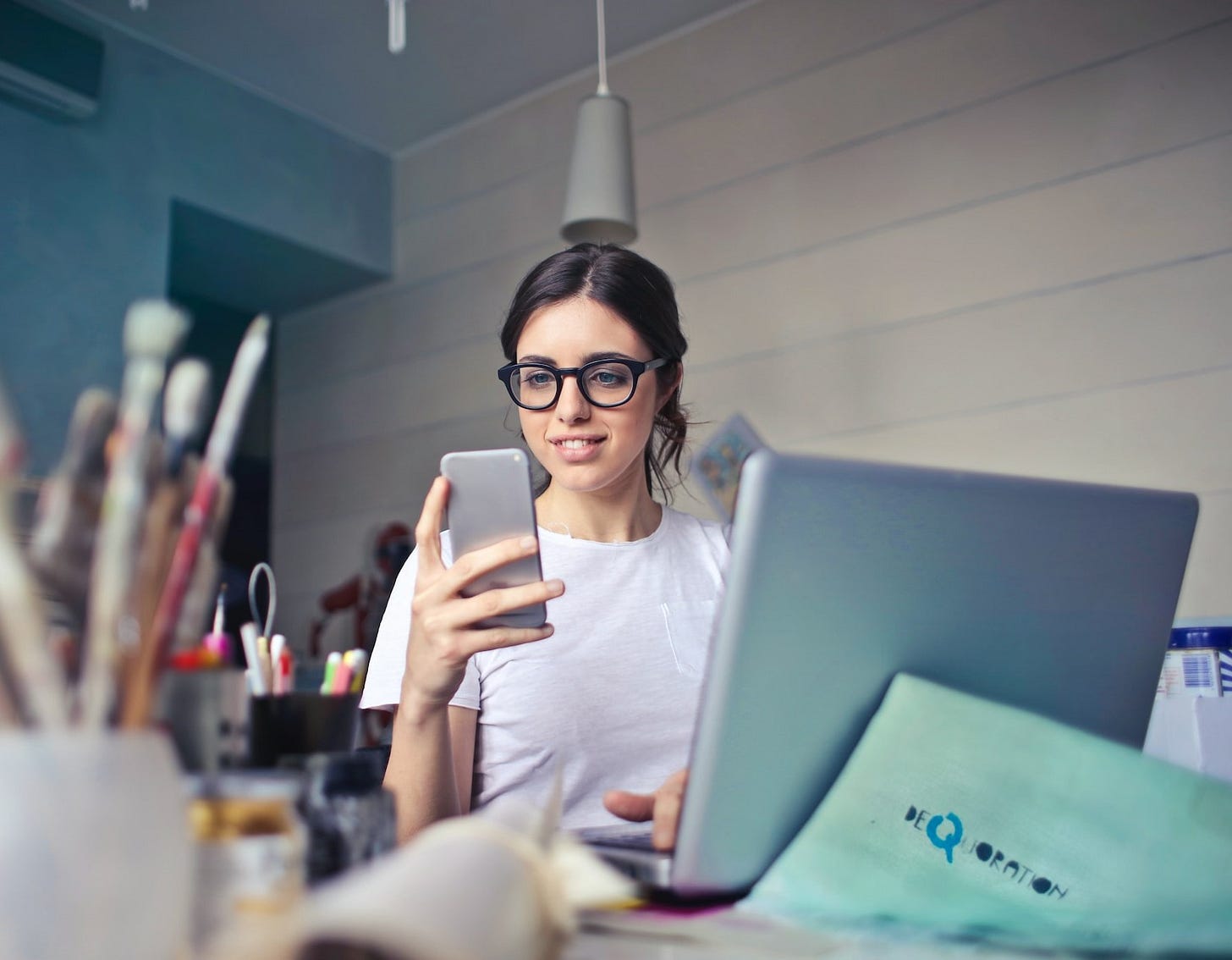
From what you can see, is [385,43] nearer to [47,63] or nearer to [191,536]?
[47,63]

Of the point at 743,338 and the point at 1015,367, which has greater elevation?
the point at 743,338

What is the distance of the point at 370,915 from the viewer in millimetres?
325

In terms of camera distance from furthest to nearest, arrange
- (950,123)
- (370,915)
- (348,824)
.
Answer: (950,123)
(348,824)
(370,915)

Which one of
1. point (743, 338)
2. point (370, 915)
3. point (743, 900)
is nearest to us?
point (370, 915)

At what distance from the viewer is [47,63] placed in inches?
108

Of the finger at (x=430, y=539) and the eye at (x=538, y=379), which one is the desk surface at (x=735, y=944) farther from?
the eye at (x=538, y=379)

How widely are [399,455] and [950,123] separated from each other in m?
2.15

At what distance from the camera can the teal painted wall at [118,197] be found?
2.76 metres

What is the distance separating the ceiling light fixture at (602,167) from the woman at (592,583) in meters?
0.85

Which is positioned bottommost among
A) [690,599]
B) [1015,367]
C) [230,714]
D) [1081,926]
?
[1081,926]

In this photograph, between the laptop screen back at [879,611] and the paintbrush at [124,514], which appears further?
the laptop screen back at [879,611]

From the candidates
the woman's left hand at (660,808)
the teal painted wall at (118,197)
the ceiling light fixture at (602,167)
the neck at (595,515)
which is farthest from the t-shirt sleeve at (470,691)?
the teal painted wall at (118,197)

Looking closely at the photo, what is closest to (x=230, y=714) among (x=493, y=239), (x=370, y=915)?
(x=370, y=915)

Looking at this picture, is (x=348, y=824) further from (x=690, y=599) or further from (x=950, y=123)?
(x=950, y=123)
